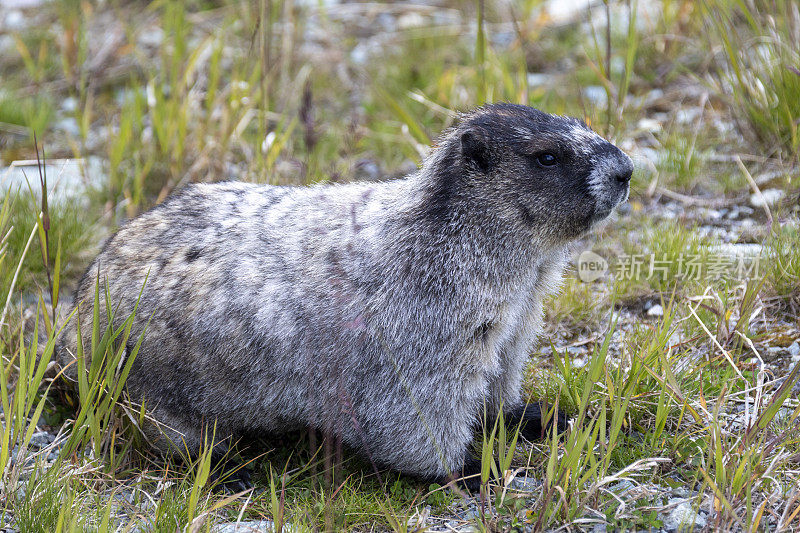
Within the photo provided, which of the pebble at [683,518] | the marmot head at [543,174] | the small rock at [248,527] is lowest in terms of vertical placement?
the small rock at [248,527]

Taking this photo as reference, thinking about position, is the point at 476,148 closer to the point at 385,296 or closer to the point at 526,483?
the point at 385,296

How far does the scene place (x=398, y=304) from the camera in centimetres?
371

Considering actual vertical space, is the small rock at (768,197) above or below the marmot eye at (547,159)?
below

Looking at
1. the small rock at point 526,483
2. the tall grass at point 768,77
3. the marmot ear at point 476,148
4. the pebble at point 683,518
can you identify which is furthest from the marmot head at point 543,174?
the tall grass at point 768,77

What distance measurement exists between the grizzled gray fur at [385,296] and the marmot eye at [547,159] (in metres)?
0.02

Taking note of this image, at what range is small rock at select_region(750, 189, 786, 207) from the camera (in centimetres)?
527

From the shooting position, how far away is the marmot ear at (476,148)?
12.1 ft

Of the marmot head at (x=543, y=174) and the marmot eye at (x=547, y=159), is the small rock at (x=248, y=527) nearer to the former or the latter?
the marmot head at (x=543, y=174)

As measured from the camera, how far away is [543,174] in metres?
3.66

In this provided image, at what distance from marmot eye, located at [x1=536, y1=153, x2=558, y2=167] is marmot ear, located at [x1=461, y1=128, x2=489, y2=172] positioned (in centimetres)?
24

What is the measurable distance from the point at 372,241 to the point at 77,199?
3.26 metres

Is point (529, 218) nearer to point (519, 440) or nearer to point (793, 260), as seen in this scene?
point (519, 440)

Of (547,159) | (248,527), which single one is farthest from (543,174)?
(248,527)

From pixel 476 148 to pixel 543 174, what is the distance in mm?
326
